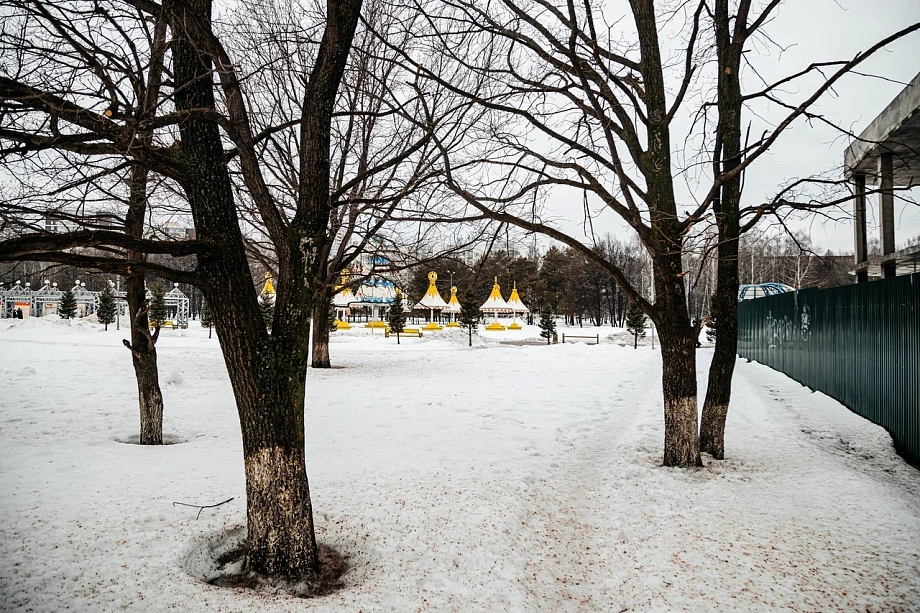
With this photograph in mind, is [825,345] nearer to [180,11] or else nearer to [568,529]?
[568,529]

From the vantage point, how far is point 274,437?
4.05 meters

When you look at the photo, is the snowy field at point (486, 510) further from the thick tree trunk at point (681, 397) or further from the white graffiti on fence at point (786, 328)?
the white graffiti on fence at point (786, 328)

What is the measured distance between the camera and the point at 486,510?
523 cm

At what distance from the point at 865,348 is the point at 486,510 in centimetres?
732

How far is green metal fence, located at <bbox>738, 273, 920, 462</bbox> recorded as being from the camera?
7.03 metres

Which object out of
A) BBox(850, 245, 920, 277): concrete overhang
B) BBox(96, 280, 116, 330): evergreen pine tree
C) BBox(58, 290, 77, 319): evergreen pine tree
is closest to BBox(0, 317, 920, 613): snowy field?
BBox(850, 245, 920, 277): concrete overhang

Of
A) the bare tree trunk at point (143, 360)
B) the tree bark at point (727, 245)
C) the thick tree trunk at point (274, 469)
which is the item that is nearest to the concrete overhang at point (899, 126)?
the tree bark at point (727, 245)

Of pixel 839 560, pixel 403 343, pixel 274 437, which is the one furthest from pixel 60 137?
A: pixel 403 343

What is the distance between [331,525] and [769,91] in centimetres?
675

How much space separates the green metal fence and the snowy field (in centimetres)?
39

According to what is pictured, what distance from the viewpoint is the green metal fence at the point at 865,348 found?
7031mm

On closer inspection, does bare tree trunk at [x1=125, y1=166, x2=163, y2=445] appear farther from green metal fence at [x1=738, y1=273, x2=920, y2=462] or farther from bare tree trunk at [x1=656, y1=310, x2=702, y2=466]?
green metal fence at [x1=738, y1=273, x2=920, y2=462]

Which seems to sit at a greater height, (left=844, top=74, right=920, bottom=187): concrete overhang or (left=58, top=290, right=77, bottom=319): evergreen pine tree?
(left=844, top=74, right=920, bottom=187): concrete overhang

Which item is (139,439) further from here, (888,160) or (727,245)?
(888,160)
